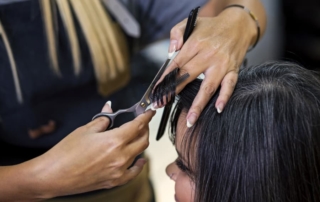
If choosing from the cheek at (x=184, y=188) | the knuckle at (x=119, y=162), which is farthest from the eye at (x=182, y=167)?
the knuckle at (x=119, y=162)

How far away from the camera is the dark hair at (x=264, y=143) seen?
2.23ft

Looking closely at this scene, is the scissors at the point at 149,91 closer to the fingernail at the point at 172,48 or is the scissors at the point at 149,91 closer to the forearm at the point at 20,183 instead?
the fingernail at the point at 172,48

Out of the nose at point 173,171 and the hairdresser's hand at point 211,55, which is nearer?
the hairdresser's hand at point 211,55

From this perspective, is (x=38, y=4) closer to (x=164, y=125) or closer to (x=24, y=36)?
(x=24, y=36)

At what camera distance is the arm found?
739 mm

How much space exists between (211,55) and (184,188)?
0.81 ft

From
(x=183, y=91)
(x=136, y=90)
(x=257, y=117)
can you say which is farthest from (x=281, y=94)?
(x=136, y=90)

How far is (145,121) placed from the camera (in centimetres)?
78

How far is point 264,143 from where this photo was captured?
2.23ft

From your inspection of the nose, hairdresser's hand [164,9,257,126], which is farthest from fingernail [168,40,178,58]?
the nose

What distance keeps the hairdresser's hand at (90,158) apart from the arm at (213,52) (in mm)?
105

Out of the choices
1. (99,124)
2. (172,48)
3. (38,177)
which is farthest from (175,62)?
(38,177)

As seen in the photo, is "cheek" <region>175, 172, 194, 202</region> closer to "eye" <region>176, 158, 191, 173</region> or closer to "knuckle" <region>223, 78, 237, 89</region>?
"eye" <region>176, 158, 191, 173</region>

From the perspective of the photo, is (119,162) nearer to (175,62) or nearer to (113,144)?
(113,144)
